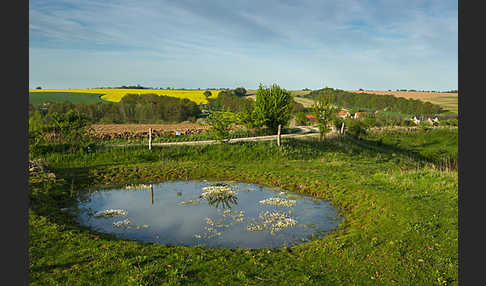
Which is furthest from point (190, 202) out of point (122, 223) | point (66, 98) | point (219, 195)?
point (66, 98)

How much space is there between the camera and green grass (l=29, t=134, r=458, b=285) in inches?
264

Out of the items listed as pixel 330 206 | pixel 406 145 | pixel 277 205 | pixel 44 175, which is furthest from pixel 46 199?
pixel 406 145

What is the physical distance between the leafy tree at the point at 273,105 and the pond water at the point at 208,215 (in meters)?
14.4

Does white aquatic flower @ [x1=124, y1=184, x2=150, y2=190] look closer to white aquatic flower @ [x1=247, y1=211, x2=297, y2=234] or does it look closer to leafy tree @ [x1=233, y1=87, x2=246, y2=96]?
white aquatic flower @ [x1=247, y1=211, x2=297, y2=234]

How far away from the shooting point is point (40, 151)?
20.2 metres

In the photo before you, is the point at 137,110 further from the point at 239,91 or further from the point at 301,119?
the point at 239,91

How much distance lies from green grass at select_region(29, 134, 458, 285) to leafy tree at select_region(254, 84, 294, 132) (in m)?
12.5

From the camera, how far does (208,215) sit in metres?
11.8

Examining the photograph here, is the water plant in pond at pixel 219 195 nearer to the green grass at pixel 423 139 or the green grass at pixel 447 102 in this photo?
the green grass at pixel 423 139

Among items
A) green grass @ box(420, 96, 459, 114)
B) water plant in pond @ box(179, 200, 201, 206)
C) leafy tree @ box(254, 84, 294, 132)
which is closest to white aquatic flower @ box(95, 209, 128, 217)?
water plant in pond @ box(179, 200, 201, 206)

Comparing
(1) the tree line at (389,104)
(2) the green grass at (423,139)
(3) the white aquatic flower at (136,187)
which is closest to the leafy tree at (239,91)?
(1) the tree line at (389,104)

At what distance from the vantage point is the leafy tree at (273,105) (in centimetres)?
2928

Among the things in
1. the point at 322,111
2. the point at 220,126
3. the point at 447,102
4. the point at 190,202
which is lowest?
the point at 190,202

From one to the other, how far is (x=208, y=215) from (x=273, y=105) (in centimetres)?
1943
